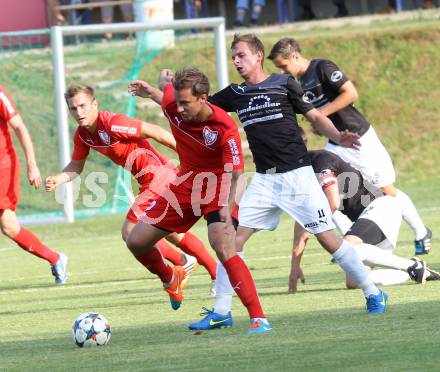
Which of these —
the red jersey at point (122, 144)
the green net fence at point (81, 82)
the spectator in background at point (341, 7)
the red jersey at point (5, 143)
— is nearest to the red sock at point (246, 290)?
the red jersey at point (122, 144)

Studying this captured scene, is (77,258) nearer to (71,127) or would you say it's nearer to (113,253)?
(113,253)

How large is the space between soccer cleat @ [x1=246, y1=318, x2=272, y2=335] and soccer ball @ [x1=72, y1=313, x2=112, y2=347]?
85cm

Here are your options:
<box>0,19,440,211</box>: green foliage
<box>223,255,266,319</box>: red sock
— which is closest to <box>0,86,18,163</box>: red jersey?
<box>223,255,266,319</box>: red sock

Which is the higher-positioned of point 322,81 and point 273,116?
point 273,116

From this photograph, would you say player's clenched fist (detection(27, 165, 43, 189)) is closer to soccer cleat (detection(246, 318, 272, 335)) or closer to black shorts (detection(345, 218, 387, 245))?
black shorts (detection(345, 218, 387, 245))

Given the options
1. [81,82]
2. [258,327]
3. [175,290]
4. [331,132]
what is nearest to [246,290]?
[258,327]

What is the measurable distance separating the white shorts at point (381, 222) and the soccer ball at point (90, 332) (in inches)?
117

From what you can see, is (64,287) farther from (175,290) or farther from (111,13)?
(111,13)

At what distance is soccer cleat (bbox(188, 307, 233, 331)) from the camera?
7842 mm

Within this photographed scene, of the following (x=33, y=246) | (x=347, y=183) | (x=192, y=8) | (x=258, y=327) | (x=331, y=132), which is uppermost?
(x=331, y=132)

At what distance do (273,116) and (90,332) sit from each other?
1.94 meters

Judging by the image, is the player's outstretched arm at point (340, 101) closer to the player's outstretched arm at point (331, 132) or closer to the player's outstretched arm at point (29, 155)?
the player's outstretched arm at point (29, 155)

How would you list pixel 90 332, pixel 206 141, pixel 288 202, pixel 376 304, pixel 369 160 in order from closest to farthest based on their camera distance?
1. pixel 90 332
2. pixel 206 141
3. pixel 376 304
4. pixel 288 202
5. pixel 369 160

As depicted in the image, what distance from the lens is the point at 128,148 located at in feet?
34.4
